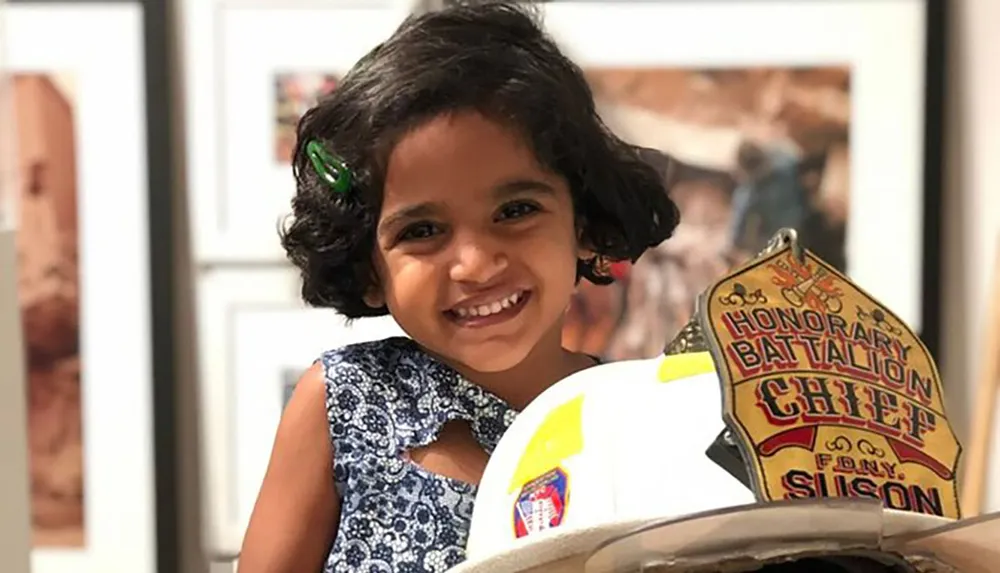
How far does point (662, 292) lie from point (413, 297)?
0.74 metres

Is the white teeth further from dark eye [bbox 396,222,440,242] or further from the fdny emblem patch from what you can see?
the fdny emblem patch

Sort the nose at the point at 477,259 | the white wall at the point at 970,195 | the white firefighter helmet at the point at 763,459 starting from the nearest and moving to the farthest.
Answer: the white firefighter helmet at the point at 763,459 < the nose at the point at 477,259 < the white wall at the point at 970,195

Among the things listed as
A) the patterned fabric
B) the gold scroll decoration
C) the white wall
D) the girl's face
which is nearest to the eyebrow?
the girl's face

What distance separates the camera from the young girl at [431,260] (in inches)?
25.0

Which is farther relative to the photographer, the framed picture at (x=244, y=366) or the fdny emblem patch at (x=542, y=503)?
the framed picture at (x=244, y=366)

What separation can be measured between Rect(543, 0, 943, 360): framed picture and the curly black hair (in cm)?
58

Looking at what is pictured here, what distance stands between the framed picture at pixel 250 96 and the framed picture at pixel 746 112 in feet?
0.90

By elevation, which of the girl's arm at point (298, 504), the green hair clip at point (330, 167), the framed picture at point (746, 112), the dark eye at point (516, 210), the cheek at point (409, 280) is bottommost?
the girl's arm at point (298, 504)

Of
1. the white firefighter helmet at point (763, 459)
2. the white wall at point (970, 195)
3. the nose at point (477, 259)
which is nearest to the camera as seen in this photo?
the white firefighter helmet at point (763, 459)

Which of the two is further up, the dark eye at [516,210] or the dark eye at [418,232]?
the dark eye at [516,210]

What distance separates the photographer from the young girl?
635 mm

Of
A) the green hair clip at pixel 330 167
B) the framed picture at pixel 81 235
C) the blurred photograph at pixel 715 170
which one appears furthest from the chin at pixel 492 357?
the framed picture at pixel 81 235

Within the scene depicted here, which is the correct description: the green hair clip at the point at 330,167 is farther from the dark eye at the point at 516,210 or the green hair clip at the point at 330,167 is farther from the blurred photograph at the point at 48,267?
the blurred photograph at the point at 48,267

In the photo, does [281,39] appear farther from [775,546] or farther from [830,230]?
[775,546]
